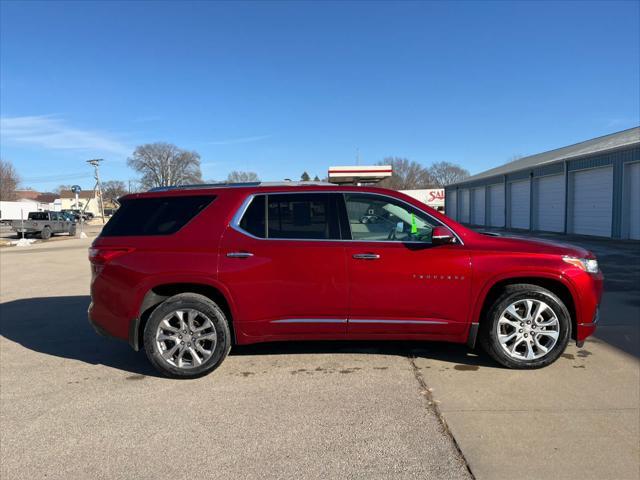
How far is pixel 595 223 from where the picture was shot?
20266 mm

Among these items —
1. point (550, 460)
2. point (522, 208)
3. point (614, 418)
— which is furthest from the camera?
point (522, 208)

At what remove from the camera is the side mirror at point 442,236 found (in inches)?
167

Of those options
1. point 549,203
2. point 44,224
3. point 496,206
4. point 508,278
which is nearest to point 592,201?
point 549,203

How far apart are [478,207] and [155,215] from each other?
33.5 meters

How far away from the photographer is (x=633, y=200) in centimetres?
1809

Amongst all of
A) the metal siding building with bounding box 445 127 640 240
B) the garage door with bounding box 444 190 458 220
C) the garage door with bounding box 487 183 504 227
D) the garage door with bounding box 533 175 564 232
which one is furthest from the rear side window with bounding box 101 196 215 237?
the garage door with bounding box 444 190 458 220

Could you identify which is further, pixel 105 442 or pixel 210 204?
pixel 210 204

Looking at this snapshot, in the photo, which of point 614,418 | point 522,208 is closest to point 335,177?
point 614,418

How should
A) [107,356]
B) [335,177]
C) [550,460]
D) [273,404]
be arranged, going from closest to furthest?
[550,460]
[273,404]
[107,356]
[335,177]

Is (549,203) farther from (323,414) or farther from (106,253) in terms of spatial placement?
(106,253)

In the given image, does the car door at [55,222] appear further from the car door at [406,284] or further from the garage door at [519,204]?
the car door at [406,284]

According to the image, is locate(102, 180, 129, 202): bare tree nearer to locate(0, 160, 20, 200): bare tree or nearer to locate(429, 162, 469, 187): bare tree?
locate(0, 160, 20, 200): bare tree

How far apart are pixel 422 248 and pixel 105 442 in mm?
3003

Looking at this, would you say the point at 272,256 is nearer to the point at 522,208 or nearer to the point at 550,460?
the point at 550,460
